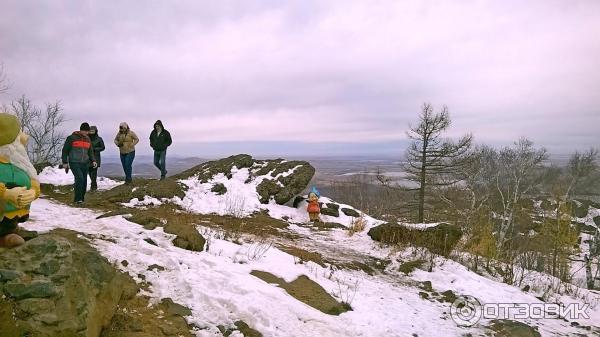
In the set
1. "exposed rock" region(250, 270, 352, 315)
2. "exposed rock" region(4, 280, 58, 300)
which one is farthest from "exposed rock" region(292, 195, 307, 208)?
"exposed rock" region(4, 280, 58, 300)

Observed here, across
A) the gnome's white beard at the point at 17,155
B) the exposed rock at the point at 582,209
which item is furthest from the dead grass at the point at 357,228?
the exposed rock at the point at 582,209

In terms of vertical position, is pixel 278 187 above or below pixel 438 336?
above

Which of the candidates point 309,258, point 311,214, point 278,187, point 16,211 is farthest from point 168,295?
point 278,187

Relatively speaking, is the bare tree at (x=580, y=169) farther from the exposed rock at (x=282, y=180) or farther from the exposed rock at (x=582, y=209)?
the exposed rock at (x=282, y=180)

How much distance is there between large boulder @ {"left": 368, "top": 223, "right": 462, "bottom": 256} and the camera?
358 inches

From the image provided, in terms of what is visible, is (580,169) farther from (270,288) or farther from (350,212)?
(270,288)

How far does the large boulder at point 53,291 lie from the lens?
240 centimetres

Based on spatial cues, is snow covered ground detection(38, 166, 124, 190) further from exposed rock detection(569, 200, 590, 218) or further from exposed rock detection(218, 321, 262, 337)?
exposed rock detection(569, 200, 590, 218)

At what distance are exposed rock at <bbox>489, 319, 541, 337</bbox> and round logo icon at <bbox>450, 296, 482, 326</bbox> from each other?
0.28 m

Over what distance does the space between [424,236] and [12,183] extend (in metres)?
8.94

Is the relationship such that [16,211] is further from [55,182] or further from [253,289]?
[55,182]

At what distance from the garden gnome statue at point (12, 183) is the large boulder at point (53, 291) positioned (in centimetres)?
19

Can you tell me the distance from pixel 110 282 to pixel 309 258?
4.24 meters

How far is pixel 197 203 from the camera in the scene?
12.1 m
